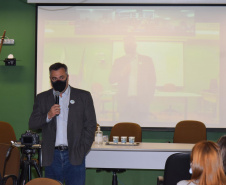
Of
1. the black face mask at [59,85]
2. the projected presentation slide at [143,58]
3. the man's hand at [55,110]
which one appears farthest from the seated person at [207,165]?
the projected presentation slide at [143,58]

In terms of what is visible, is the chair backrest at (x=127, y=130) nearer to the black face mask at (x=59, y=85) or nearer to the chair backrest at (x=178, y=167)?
the black face mask at (x=59, y=85)

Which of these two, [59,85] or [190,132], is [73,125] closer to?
[59,85]

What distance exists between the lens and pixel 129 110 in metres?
6.57

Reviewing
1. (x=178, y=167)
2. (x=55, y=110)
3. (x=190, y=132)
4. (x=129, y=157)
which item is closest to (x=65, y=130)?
(x=55, y=110)

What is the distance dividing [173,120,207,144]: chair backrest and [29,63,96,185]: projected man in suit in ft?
7.13

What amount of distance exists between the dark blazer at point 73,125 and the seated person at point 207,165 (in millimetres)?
1624

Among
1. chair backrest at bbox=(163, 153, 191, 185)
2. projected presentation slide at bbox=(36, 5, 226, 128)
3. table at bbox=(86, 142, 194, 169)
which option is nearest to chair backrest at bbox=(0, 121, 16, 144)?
projected presentation slide at bbox=(36, 5, 226, 128)

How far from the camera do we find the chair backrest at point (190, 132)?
5.89m

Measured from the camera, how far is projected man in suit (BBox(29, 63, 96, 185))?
3.92 meters

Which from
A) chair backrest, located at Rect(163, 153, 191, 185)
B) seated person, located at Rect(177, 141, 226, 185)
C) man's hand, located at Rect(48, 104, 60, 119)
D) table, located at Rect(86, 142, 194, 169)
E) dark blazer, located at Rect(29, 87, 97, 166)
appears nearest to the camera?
seated person, located at Rect(177, 141, 226, 185)

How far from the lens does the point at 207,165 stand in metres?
2.46

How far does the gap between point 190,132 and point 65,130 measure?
96.6 inches

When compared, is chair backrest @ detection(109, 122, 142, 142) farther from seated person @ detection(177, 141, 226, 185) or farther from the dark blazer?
seated person @ detection(177, 141, 226, 185)

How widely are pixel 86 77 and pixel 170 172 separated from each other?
3478 mm
